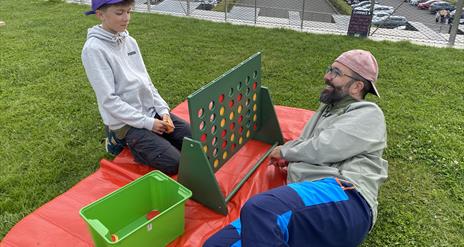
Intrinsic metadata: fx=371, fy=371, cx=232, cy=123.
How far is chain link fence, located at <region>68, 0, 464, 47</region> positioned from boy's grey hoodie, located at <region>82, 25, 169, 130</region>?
17.8 ft

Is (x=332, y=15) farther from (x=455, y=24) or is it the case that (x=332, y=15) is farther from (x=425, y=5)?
(x=455, y=24)

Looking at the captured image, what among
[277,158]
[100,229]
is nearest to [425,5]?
[277,158]

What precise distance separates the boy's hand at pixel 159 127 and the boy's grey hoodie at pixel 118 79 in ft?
0.11

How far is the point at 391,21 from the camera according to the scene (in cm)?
758

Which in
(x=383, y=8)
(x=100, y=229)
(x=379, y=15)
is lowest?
(x=100, y=229)

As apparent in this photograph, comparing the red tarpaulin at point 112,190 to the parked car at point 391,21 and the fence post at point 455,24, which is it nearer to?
the parked car at point 391,21

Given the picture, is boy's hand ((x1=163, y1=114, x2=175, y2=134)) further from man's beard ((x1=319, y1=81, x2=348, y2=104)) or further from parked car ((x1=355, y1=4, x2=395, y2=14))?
parked car ((x1=355, y1=4, x2=395, y2=14))

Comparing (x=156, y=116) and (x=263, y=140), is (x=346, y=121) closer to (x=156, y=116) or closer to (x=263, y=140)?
(x=263, y=140)

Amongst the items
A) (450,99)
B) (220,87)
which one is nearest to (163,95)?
(220,87)

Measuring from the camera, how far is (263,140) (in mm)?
3500

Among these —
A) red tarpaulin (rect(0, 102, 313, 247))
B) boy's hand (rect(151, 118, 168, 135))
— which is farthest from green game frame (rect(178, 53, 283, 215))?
boy's hand (rect(151, 118, 168, 135))

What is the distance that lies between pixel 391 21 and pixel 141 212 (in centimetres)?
682

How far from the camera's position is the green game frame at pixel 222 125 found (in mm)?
2449

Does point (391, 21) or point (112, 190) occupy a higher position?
point (391, 21)
